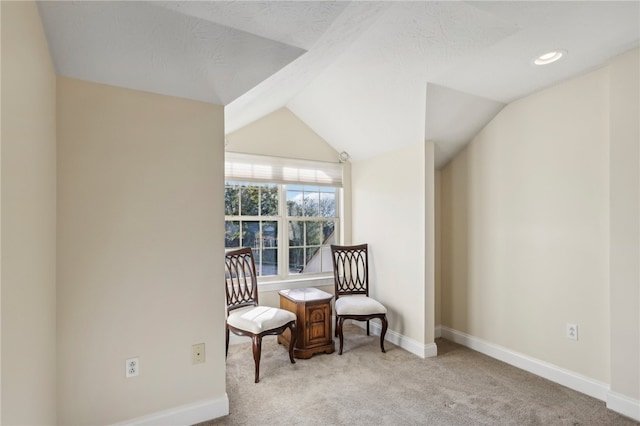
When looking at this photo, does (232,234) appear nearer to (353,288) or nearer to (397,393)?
(353,288)

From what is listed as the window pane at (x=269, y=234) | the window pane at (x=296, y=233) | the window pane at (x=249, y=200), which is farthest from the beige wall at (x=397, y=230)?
the window pane at (x=249, y=200)

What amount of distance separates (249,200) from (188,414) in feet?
6.82

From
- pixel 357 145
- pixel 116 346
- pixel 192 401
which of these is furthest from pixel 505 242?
pixel 116 346

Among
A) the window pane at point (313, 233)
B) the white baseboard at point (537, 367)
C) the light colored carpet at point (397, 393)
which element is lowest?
the light colored carpet at point (397, 393)

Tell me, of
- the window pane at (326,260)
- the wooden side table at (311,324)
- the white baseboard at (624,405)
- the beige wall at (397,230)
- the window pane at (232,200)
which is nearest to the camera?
the white baseboard at (624,405)

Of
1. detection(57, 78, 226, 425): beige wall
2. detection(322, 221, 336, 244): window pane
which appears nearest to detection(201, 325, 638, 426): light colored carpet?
detection(57, 78, 226, 425): beige wall

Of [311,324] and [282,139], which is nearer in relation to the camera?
[311,324]

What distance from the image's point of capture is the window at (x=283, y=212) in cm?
342

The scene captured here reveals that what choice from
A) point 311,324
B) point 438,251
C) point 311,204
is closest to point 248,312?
point 311,324

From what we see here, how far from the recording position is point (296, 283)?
3.70 meters

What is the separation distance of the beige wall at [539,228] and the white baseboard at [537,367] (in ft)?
0.16

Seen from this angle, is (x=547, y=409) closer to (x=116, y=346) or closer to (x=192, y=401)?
(x=192, y=401)

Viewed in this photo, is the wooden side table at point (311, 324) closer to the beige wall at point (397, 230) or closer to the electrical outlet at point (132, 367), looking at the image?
the beige wall at point (397, 230)

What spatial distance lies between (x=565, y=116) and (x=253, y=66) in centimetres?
239
